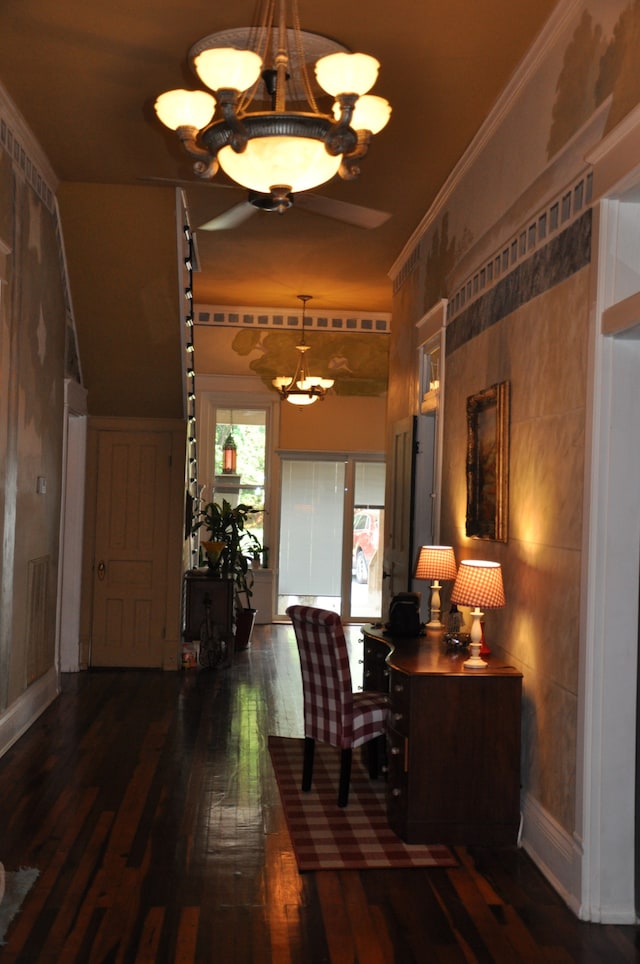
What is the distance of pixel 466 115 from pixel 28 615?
13.6 ft

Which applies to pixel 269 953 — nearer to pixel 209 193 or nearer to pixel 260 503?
pixel 209 193

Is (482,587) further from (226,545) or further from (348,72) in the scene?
(226,545)

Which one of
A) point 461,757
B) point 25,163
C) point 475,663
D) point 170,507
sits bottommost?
point 461,757

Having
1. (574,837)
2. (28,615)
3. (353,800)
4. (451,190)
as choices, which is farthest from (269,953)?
(451,190)

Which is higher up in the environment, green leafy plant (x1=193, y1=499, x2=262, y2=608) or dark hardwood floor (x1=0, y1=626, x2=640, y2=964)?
green leafy plant (x1=193, y1=499, x2=262, y2=608)

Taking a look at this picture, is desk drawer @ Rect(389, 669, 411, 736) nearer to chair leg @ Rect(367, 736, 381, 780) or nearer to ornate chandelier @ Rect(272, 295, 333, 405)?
chair leg @ Rect(367, 736, 381, 780)

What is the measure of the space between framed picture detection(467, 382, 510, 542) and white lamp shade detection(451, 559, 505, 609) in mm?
412

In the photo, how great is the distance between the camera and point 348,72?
115 inches

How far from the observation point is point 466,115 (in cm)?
529

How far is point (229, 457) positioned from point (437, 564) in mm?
6240

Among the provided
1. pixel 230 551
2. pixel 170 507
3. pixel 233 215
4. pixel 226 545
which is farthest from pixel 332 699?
pixel 226 545

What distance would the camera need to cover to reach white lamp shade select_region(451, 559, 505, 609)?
445 cm

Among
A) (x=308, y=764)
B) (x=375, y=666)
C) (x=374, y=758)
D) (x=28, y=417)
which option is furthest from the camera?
(x=28, y=417)

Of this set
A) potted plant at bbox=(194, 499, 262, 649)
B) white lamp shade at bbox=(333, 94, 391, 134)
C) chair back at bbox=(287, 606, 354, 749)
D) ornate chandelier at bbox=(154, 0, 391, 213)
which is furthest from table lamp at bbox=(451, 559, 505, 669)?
potted plant at bbox=(194, 499, 262, 649)
